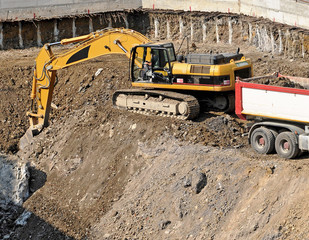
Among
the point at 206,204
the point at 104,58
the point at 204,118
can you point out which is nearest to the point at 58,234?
the point at 206,204

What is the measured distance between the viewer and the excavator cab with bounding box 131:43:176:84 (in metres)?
19.7

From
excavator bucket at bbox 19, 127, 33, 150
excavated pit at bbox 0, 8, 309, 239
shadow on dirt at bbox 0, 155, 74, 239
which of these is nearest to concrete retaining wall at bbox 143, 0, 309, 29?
excavated pit at bbox 0, 8, 309, 239

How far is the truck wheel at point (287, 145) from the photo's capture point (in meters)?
15.5

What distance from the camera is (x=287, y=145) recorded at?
15.7 meters

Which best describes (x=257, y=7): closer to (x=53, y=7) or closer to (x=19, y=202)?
(x=53, y=7)

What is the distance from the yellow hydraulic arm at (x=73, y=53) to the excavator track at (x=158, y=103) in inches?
60.1

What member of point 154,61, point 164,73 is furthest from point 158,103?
point 154,61

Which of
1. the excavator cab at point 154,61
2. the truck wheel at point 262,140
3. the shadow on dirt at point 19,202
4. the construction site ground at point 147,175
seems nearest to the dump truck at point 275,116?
the truck wheel at point 262,140

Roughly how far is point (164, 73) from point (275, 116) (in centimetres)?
489

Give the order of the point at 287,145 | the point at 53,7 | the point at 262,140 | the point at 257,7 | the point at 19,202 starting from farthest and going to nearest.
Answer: the point at 53,7
the point at 257,7
the point at 19,202
the point at 262,140
the point at 287,145

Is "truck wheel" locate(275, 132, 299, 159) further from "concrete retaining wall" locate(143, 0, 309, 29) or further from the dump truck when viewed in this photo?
"concrete retaining wall" locate(143, 0, 309, 29)

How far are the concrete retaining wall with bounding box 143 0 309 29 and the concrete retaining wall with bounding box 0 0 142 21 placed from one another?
1.69 m

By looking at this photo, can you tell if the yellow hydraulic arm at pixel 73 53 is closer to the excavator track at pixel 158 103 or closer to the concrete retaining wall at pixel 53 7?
the excavator track at pixel 158 103

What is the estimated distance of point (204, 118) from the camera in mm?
19141
